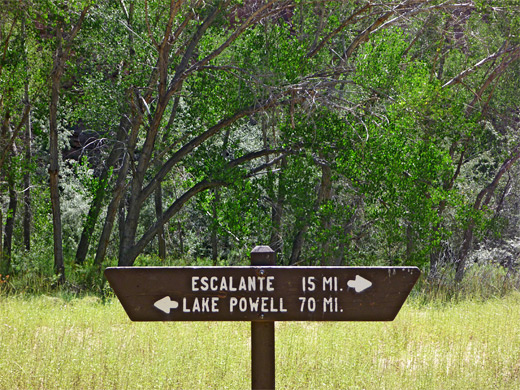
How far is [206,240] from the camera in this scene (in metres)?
27.8

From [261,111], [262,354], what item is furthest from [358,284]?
[261,111]

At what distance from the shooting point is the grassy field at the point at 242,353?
562 cm

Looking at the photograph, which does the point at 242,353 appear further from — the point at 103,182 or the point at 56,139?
the point at 103,182

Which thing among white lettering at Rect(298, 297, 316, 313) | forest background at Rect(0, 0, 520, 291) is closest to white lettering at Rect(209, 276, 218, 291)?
white lettering at Rect(298, 297, 316, 313)

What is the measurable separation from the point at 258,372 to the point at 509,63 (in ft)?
52.4

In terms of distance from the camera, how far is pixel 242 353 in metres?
6.75

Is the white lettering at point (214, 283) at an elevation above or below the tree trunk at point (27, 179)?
below

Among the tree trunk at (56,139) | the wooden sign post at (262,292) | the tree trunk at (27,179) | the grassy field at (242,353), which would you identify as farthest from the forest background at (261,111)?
the wooden sign post at (262,292)

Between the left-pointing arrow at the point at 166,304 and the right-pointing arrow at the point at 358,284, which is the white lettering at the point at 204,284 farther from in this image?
the right-pointing arrow at the point at 358,284

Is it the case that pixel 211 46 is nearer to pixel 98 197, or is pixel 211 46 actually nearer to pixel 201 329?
pixel 98 197

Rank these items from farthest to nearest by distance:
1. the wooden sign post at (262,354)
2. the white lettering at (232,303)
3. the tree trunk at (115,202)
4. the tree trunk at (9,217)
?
1. the tree trunk at (115,202)
2. the tree trunk at (9,217)
3. the wooden sign post at (262,354)
4. the white lettering at (232,303)

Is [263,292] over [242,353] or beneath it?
over

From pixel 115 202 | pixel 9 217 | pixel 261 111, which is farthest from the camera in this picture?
pixel 9 217

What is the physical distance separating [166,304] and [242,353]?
3.34m
